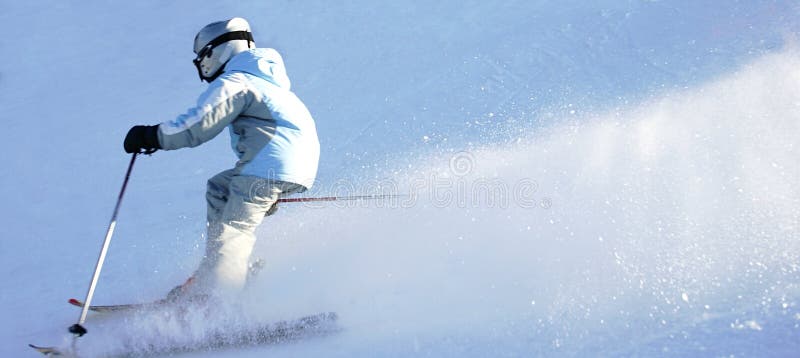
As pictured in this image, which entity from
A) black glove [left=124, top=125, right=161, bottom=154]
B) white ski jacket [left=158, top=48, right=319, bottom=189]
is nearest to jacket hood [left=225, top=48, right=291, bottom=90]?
white ski jacket [left=158, top=48, right=319, bottom=189]

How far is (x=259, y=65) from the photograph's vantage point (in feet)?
11.2

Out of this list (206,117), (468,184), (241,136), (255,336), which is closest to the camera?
(206,117)

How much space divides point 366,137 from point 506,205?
202 centimetres

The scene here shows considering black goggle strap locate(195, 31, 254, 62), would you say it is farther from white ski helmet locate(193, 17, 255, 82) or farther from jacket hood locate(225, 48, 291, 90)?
jacket hood locate(225, 48, 291, 90)

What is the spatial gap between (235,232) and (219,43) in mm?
1025

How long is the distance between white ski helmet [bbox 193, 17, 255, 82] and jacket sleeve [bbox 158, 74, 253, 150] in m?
0.35

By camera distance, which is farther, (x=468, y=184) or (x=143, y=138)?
(x=468, y=184)

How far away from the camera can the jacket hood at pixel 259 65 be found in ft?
11.2

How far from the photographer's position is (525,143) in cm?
526

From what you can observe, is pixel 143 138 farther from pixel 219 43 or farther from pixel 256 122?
pixel 219 43

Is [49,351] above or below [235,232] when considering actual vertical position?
below

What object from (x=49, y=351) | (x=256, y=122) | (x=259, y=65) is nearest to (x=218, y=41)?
(x=259, y=65)

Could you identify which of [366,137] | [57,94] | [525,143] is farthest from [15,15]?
[525,143]

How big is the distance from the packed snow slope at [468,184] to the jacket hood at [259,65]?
1228 mm
